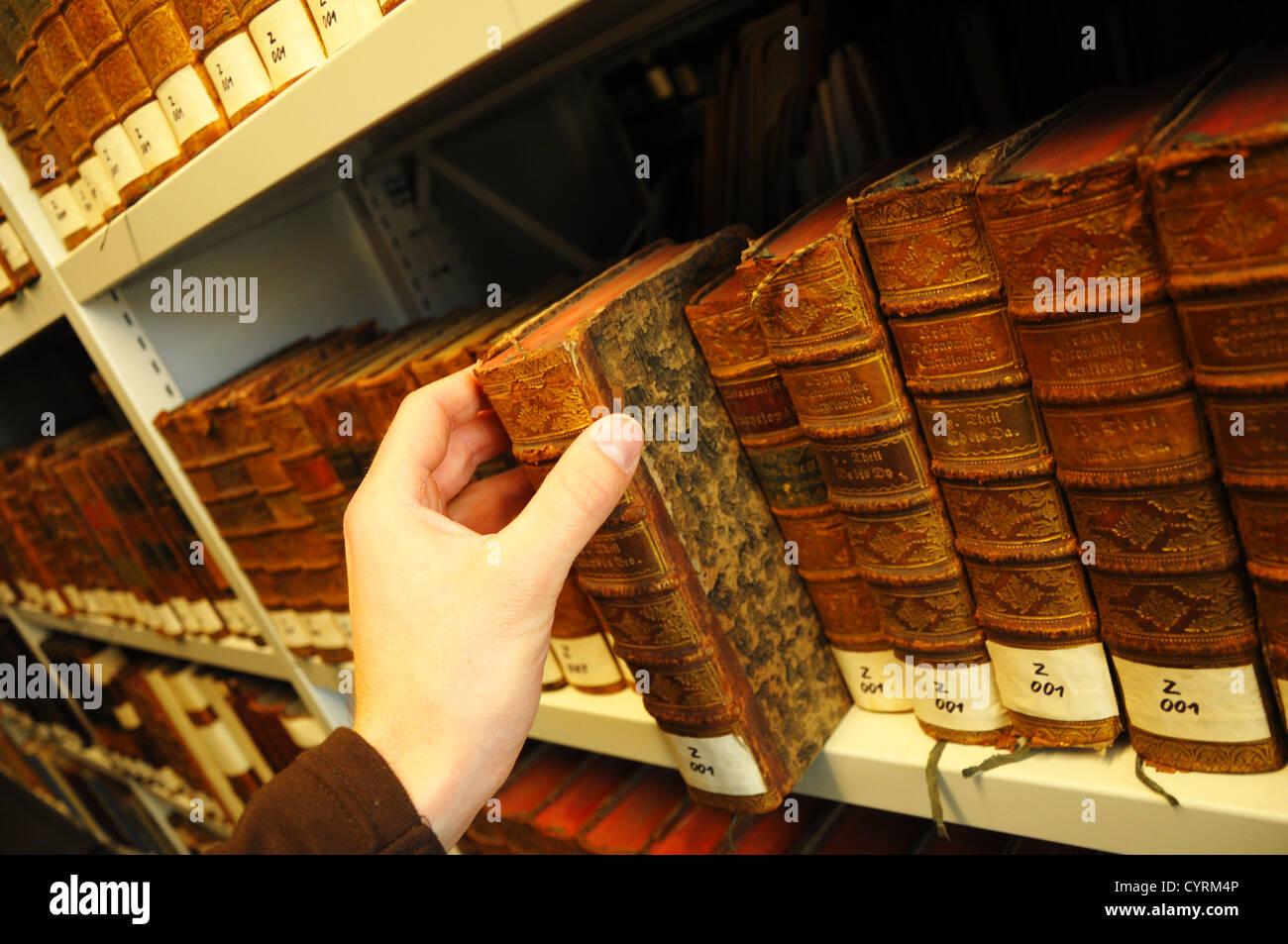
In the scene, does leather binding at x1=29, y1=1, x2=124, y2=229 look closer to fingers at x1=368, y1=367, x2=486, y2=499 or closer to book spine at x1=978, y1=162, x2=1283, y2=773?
fingers at x1=368, y1=367, x2=486, y2=499

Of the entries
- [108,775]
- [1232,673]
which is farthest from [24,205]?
[108,775]

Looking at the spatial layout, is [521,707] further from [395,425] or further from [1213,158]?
[1213,158]

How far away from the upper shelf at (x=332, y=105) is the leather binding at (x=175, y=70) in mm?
38

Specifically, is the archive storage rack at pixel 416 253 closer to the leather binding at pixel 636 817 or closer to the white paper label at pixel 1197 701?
the white paper label at pixel 1197 701

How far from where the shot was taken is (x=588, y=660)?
94 cm

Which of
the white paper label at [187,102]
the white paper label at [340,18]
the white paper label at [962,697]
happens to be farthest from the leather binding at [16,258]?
the white paper label at [962,697]

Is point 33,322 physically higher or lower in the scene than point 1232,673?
higher

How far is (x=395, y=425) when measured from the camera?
2.29 feet

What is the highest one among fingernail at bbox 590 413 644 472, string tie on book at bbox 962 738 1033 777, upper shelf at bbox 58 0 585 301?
upper shelf at bbox 58 0 585 301

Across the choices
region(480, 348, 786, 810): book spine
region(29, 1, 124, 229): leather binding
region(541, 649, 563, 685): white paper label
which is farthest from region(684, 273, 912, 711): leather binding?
region(29, 1, 124, 229): leather binding

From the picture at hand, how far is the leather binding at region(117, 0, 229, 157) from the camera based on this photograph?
814mm


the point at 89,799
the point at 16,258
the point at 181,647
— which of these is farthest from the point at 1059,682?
the point at 89,799

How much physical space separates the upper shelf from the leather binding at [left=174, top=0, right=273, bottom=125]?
4 centimetres

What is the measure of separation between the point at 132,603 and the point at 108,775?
125 cm
